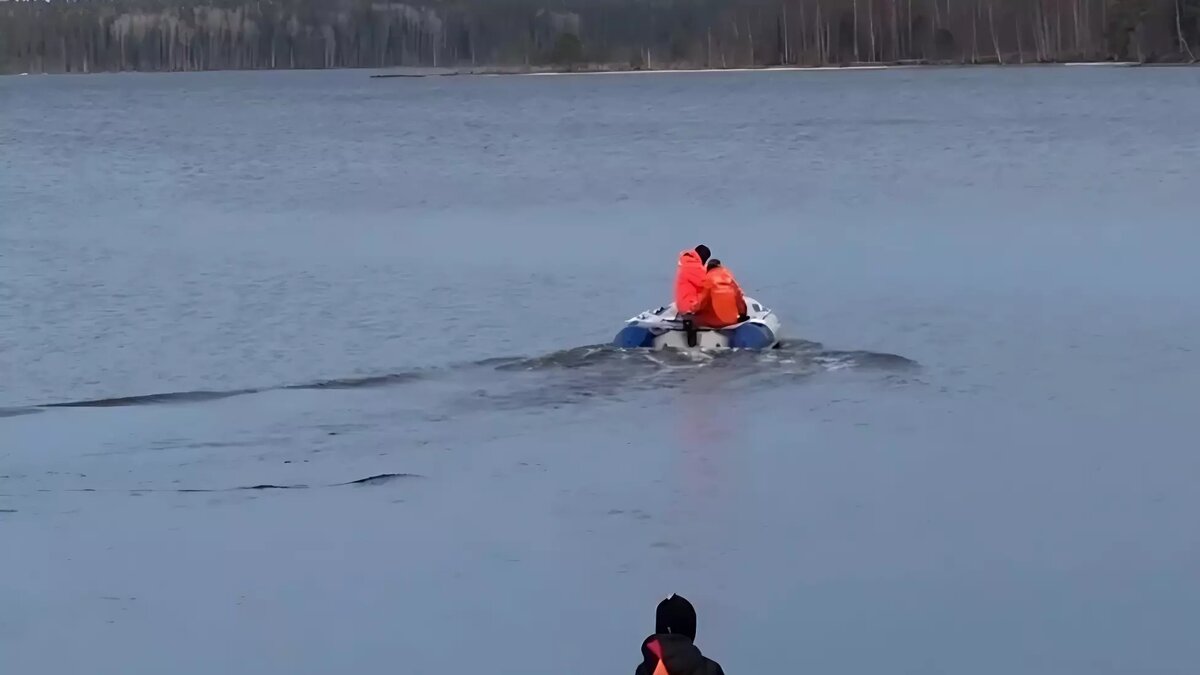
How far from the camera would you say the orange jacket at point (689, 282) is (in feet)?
63.8

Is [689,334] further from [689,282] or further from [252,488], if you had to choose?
[252,488]

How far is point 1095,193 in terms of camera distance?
133 feet

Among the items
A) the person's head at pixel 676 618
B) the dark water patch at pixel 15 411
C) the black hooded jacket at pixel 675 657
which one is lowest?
the black hooded jacket at pixel 675 657

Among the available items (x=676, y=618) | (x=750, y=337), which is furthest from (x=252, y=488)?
(x=676, y=618)

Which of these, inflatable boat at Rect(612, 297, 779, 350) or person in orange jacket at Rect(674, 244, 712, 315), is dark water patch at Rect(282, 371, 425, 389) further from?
person in orange jacket at Rect(674, 244, 712, 315)

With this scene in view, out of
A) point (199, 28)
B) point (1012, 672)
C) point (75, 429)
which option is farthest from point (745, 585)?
point (199, 28)

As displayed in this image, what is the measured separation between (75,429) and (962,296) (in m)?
12.4

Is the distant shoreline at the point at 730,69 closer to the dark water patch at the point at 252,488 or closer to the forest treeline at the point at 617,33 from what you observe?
the forest treeline at the point at 617,33

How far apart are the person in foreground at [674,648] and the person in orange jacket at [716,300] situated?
12360mm

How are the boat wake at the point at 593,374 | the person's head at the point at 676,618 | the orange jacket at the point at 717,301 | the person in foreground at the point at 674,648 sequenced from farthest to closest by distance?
the orange jacket at the point at 717,301
the boat wake at the point at 593,374
the person's head at the point at 676,618
the person in foreground at the point at 674,648

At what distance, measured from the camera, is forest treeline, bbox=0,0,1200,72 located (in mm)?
119188

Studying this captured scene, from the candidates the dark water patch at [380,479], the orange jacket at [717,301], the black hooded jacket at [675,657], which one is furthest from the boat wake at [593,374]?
the black hooded jacket at [675,657]

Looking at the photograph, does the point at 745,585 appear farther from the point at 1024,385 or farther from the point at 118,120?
the point at 118,120

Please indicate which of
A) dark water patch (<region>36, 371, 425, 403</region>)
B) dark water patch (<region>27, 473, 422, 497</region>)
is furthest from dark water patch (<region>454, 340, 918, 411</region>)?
dark water patch (<region>27, 473, 422, 497</region>)
